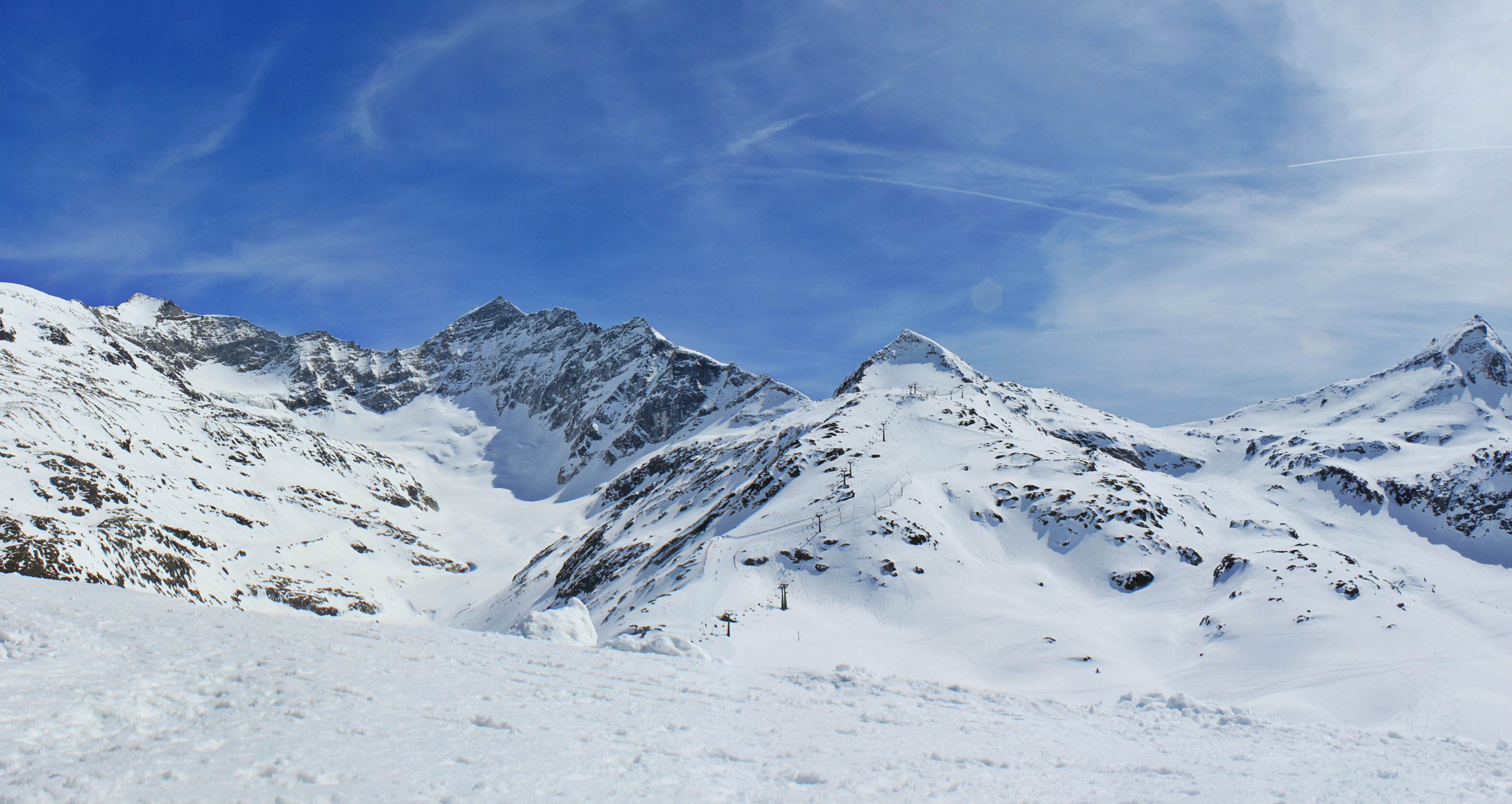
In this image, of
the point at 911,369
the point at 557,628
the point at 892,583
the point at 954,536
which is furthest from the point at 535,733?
the point at 911,369

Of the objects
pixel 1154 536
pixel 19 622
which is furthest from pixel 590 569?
pixel 19 622

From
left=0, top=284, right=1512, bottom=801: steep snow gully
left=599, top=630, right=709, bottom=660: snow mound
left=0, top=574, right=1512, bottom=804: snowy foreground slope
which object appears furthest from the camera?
left=599, top=630, right=709, bottom=660: snow mound

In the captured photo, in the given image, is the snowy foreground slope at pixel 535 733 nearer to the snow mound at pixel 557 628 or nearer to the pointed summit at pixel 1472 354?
the snow mound at pixel 557 628

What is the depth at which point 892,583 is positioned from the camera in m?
48.2

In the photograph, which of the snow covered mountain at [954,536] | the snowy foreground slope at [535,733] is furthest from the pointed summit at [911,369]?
the snowy foreground slope at [535,733]

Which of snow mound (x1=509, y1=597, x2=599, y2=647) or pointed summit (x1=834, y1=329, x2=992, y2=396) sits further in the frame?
pointed summit (x1=834, y1=329, x2=992, y2=396)

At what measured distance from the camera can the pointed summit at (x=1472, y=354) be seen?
531ft

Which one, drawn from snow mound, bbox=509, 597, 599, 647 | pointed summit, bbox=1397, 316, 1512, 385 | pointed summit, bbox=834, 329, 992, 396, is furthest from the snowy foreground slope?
pointed summit, bbox=1397, 316, 1512, 385

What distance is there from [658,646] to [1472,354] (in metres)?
227

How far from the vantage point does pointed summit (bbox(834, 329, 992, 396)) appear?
149 metres

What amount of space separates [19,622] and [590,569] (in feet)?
252

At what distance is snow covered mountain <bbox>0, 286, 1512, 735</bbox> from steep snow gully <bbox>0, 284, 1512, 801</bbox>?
436mm

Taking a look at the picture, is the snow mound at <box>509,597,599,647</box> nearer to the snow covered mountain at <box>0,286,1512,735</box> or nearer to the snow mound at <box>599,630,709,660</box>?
the snow mound at <box>599,630,709,660</box>

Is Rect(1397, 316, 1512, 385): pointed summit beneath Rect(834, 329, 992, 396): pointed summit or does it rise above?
above
